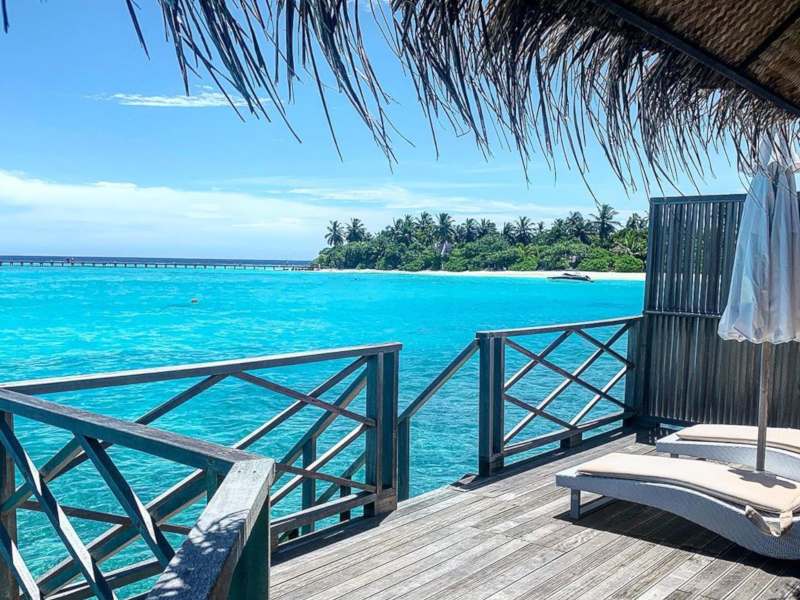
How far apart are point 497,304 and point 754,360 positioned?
40.8 m

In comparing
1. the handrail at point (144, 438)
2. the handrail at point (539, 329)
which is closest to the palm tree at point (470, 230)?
the handrail at point (539, 329)

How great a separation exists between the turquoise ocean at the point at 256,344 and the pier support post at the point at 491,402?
422 cm

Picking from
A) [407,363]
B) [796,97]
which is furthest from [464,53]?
[407,363]

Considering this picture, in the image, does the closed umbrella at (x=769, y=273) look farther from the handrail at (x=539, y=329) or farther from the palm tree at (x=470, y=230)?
the palm tree at (x=470, y=230)

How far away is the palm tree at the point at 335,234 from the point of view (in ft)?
328

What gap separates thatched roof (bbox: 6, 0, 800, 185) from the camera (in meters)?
1.34

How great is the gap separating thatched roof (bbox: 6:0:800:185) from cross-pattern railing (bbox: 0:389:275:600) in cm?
75

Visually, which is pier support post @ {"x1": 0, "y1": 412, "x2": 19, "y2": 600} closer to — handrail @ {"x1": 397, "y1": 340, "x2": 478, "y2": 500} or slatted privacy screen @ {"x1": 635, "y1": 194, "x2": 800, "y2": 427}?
handrail @ {"x1": 397, "y1": 340, "x2": 478, "y2": 500}

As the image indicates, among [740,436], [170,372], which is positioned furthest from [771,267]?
[170,372]

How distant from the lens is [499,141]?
1.92m

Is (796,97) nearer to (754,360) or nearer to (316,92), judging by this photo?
(316,92)

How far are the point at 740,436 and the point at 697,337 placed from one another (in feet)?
5.77

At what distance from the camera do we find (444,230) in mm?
84562

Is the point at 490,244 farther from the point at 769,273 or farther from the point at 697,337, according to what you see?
the point at 769,273
